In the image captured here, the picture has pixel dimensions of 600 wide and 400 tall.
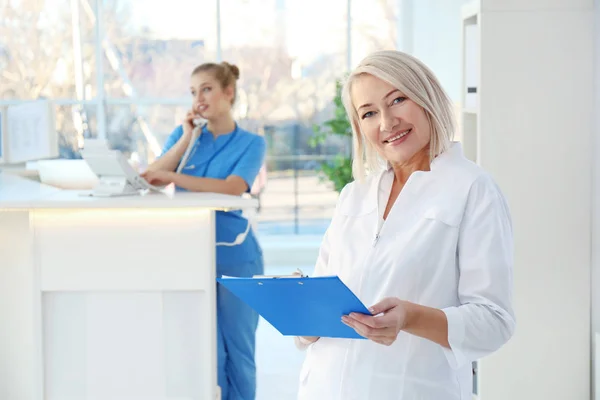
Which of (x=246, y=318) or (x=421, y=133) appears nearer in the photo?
(x=421, y=133)

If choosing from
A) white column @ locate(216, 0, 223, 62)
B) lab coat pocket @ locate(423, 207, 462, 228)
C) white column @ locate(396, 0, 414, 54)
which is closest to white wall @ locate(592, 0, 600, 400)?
lab coat pocket @ locate(423, 207, 462, 228)

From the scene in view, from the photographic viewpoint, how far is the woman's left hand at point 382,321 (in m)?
1.31

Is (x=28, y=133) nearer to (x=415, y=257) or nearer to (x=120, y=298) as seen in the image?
(x=120, y=298)

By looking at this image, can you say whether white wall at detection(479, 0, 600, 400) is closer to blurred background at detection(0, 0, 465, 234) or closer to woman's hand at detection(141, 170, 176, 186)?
woman's hand at detection(141, 170, 176, 186)

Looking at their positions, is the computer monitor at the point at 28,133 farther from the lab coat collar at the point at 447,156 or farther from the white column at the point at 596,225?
the lab coat collar at the point at 447,156

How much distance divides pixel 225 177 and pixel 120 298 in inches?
27.0

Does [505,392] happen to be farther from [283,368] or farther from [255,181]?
[283,368]

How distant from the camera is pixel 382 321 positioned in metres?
1.31

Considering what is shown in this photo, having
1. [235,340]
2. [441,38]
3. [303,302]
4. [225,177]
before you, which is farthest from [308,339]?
[441,38]

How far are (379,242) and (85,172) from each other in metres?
2.43

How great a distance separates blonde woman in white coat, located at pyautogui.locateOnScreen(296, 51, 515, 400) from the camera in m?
1.38

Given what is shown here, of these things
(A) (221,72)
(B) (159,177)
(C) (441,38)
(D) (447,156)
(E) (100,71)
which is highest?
(C) (441,38)

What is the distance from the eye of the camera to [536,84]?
2920 mm

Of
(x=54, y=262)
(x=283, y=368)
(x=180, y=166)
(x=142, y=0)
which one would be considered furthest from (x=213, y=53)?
(x=54, y=262)
